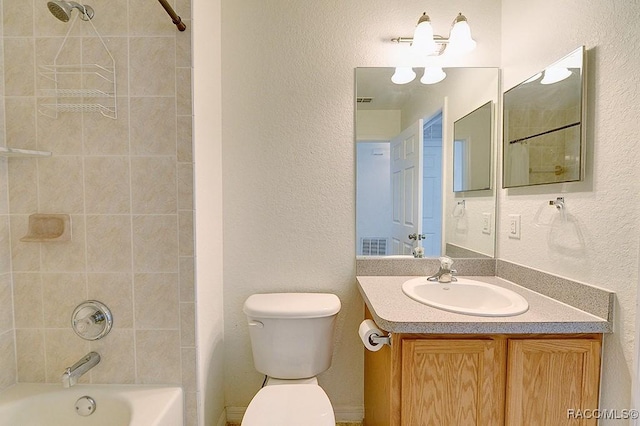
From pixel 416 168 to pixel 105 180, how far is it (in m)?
1.48

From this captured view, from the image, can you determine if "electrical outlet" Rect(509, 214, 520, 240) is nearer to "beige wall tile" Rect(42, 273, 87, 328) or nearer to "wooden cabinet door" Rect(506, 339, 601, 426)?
"wooden cabinet door" Rect(506, 339, 601, 426)

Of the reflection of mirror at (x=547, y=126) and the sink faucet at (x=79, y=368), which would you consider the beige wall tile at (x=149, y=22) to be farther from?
the reflection of mirror at (x=547, y=126)

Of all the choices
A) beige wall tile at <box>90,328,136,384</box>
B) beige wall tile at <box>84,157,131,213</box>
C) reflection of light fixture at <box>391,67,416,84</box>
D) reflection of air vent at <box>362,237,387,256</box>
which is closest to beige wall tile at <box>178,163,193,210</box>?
beige wall tile at <box>84,157,131,213</box>

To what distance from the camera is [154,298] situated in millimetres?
1276

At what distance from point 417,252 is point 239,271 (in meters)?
1.00

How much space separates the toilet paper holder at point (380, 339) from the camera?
3.78ft

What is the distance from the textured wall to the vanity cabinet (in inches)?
26.8

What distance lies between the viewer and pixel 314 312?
147 centimetres

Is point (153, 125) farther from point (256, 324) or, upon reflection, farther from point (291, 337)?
point (291, 337)

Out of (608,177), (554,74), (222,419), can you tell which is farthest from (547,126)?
(222,419)

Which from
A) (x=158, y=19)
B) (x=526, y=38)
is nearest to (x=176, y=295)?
(x=158, y=19)

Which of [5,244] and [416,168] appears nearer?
[5,244]

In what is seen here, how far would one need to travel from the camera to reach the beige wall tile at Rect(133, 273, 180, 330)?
1.27 meters

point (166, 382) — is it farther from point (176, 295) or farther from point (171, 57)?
point (171, 57)
